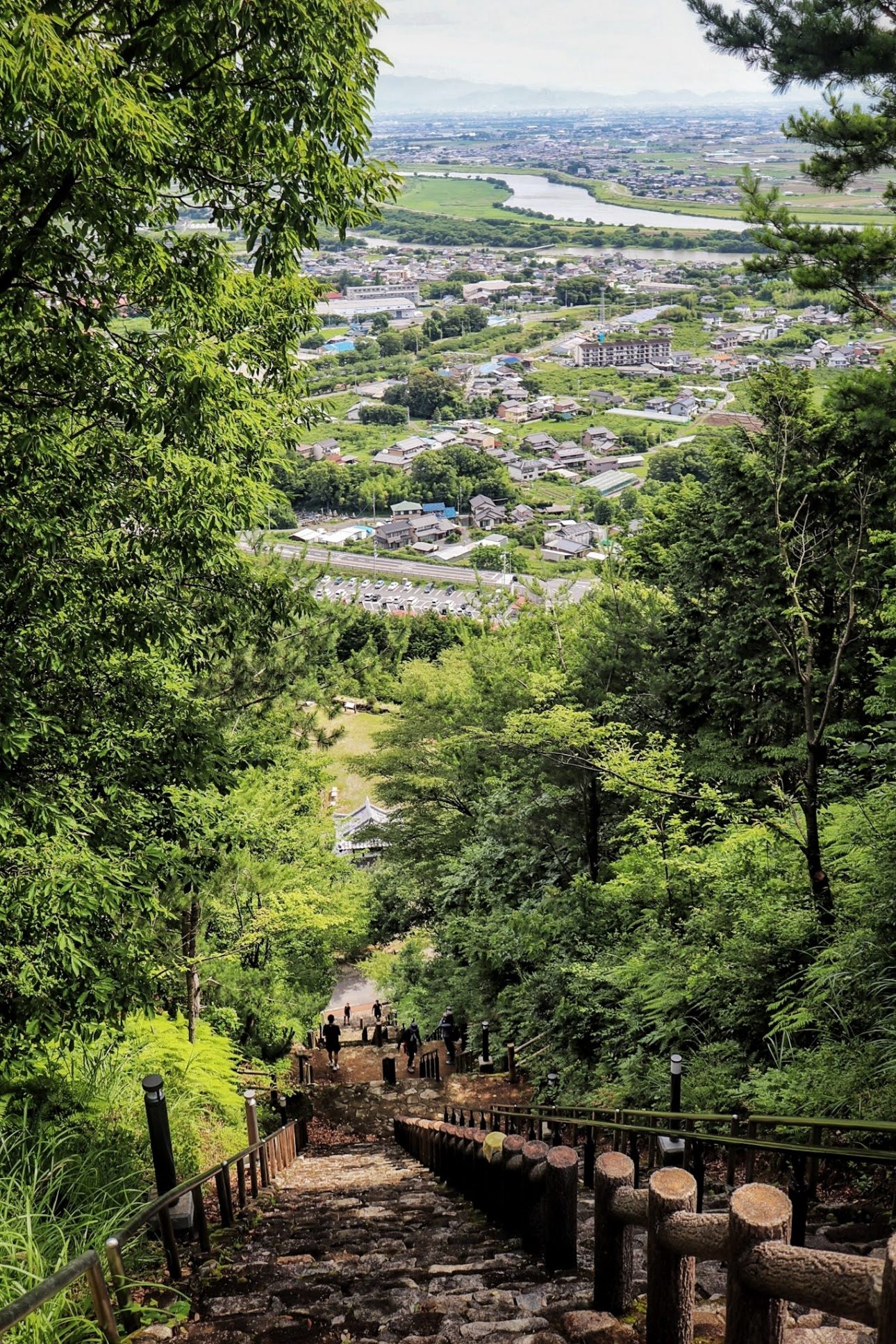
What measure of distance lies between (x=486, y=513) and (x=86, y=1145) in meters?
87.1

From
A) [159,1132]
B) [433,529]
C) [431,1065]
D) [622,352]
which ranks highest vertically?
[622,352]

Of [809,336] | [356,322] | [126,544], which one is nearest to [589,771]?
[126,544]

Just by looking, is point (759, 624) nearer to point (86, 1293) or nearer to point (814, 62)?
point (814, 62)

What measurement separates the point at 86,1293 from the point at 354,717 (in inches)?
1675

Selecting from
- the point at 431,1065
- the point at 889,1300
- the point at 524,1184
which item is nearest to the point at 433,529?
the point at 431,1065

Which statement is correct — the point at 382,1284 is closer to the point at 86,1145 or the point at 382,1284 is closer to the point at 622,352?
the point at 86,1145

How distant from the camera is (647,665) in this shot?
13805 millimetres

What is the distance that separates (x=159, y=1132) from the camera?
4.38 metres

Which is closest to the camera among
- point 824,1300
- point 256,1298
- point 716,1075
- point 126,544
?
point 824,1300

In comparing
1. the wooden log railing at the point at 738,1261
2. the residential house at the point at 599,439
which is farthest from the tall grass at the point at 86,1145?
the residential house at the point at 599,439

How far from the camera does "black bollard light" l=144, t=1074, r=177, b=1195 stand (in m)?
4.37

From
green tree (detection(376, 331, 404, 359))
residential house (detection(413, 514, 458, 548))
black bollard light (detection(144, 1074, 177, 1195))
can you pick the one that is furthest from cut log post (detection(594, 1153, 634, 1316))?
green tree (detection(376, 331, 404, 359))

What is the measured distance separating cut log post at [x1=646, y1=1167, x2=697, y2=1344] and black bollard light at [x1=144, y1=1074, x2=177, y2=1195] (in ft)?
8.78

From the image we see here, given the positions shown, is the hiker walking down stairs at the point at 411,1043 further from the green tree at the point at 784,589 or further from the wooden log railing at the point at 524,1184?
the wooden log railing at the point at 524,1184
